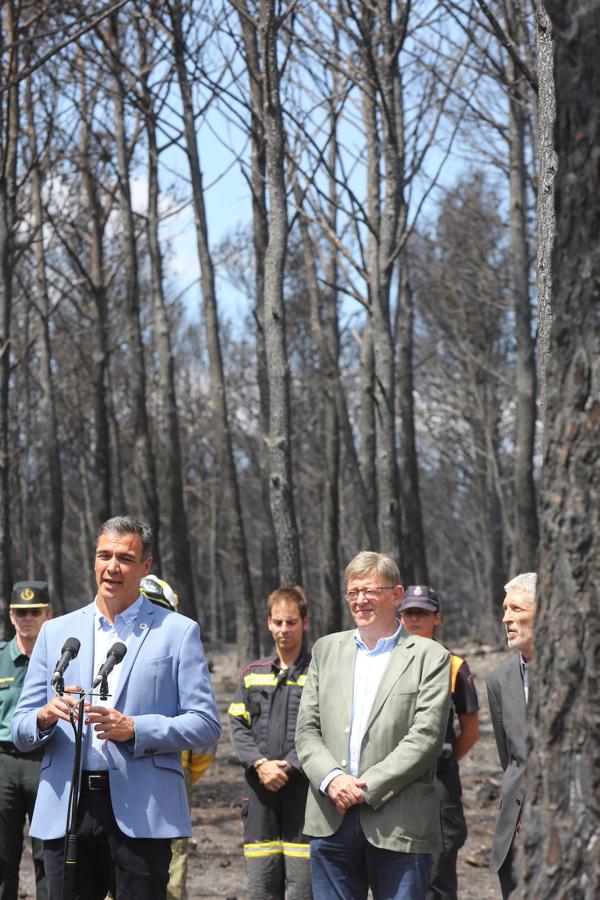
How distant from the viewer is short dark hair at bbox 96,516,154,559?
4.33 metres

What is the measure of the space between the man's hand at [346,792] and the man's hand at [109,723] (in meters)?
0.86

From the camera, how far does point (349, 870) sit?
14.8 ft

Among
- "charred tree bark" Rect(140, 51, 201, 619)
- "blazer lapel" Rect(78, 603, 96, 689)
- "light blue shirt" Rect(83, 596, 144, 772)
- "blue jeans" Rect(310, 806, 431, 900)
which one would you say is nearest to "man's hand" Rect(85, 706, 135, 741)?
"light blue shirt" Rect(83, 596, 144, 772)

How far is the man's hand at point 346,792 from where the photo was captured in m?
4.38

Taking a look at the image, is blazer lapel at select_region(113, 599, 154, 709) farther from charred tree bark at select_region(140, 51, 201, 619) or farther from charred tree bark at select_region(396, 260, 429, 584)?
charred tree bark at select_region(396, 260, 429, 584)

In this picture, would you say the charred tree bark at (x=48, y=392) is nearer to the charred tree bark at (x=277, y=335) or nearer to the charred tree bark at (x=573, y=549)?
the charred tree bark at (x=277, y=335)

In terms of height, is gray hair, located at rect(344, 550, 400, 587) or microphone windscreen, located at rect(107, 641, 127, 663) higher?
gray hair, located at rect(344, 550, 400, 587)

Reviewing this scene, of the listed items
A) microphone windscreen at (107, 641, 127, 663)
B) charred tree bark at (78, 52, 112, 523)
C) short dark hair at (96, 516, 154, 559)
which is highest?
charred tree bark at (78, 52, 112, 523)

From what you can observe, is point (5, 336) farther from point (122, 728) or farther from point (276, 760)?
point (122, 728)

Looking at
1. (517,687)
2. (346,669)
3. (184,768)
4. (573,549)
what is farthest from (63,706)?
(573,549)

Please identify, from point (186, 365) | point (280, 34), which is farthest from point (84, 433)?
point (280, 34)

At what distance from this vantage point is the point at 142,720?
160 inches

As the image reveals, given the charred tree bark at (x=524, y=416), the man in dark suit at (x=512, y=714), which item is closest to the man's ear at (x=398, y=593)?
the man in dark suit at (x=512, y=714)

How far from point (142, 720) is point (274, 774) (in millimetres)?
1539
